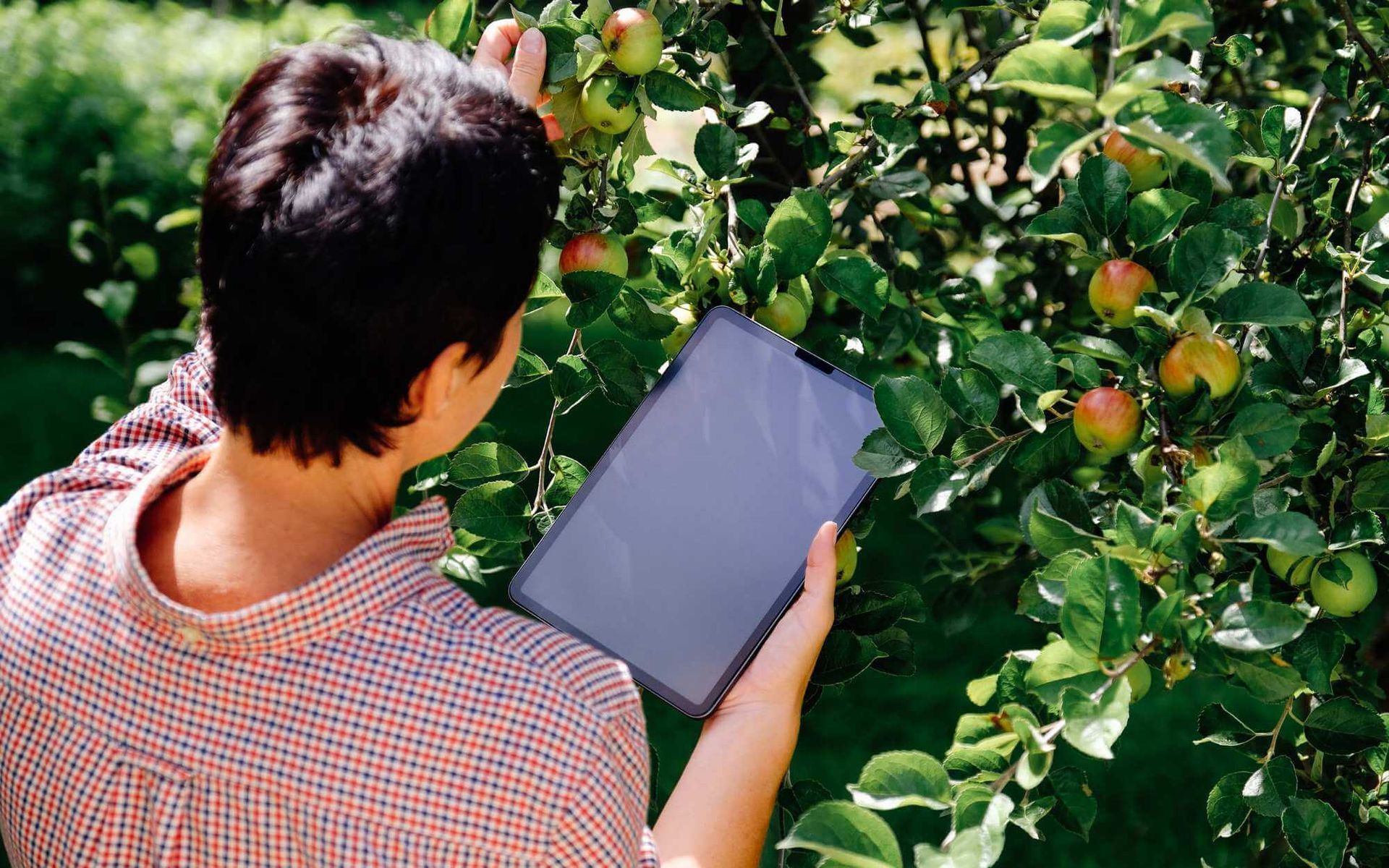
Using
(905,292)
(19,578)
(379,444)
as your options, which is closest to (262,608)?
(379,444)

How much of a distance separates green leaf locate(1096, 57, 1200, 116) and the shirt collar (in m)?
0.60

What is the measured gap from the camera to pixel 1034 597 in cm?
122

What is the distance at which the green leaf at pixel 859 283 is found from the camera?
1.29m

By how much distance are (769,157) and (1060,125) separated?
1.06 m

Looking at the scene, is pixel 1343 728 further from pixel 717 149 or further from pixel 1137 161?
pixel 717 149

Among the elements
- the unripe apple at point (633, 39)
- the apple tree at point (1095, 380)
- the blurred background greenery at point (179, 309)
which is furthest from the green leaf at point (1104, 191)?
the blurred background greenery at point (179, 309)

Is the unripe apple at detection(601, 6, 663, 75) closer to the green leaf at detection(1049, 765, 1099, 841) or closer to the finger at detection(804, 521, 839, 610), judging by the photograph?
the finger at detection(804, 521, 839, 610)

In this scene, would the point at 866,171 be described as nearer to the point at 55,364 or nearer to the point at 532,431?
the point at 532,431

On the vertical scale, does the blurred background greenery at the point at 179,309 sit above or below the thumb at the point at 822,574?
below

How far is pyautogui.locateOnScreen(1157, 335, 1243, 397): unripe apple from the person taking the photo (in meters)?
1.04

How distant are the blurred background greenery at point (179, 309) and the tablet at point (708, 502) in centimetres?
81

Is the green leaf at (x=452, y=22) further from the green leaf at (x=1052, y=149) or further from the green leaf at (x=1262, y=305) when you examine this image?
the green leaf at (x=1262, y=305)

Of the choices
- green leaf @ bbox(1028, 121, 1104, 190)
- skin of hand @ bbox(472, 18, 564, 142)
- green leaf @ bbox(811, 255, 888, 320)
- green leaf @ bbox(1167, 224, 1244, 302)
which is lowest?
green leaf @ bbox(811, 255, 888, 320)

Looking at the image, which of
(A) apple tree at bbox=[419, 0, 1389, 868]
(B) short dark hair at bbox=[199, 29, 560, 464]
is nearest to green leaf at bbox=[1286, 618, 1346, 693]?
(A) apple tree at bbox=[419, 0, 1389, 868]
